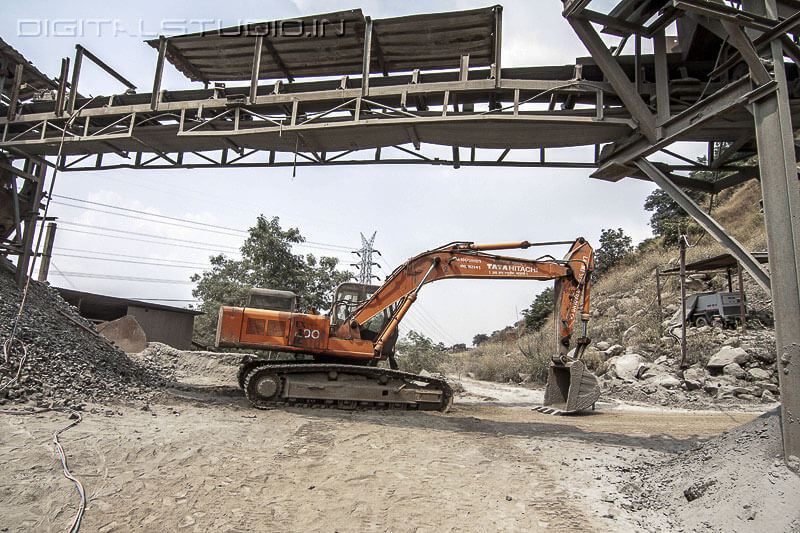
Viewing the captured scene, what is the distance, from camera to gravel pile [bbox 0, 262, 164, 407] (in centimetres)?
663

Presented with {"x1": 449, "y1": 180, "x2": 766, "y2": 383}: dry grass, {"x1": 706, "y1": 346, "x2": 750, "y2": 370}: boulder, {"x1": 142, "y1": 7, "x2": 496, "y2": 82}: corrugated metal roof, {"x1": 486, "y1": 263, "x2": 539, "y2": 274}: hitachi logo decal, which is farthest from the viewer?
{"x1": 449, "y1": 180, "x2": 766, "y2": 383}: dry grass


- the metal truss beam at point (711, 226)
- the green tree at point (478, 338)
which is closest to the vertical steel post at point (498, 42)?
the metal truss beam at point (711, 226)

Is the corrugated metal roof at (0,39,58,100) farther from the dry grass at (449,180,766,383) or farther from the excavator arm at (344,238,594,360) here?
the dry grass at (449,180,766,383)

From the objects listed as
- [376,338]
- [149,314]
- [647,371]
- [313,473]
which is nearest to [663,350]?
[647,371]

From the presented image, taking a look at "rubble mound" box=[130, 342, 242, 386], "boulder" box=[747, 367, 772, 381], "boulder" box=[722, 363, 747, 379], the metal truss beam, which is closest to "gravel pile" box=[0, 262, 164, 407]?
"rubble mound" box=[130, 342, 242, 386]

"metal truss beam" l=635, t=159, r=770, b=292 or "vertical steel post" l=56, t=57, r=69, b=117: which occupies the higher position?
"vertical steel post" l=56, t=57, r=69, b=117

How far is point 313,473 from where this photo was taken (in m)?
4.91

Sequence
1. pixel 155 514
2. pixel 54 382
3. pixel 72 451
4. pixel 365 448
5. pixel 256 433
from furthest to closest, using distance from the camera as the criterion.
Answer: pixel 54 382, pixel 256 433, pixel 365 448, pixel 72 451, pixel 155 514

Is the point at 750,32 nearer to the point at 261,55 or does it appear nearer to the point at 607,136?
the point at 607,136

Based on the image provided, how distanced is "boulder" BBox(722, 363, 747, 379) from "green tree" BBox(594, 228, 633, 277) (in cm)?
2167

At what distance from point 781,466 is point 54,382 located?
891 cm

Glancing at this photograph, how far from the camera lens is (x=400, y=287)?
363 inches

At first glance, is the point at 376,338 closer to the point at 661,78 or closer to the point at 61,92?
the point at 661,78

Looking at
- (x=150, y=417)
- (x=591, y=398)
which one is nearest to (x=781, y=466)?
(x=591, y=398)
